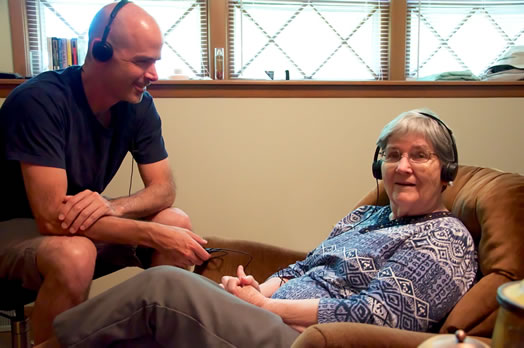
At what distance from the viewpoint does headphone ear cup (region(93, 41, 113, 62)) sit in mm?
1440

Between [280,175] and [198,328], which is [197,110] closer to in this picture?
[280,175]

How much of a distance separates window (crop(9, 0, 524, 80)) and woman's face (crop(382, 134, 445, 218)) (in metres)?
1.22

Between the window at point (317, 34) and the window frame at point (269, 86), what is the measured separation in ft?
0.07

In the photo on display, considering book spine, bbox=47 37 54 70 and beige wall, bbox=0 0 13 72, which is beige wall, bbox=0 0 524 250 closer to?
beige wall, bbox=0 0 13 72

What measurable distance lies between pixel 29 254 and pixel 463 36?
246cm

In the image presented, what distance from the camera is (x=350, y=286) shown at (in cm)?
128

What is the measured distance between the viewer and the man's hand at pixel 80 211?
1329 mm

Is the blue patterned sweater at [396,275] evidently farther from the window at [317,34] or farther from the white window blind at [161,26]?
the white window blind at [161,26]

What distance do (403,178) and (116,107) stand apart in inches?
39.4

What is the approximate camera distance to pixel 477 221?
1242mm

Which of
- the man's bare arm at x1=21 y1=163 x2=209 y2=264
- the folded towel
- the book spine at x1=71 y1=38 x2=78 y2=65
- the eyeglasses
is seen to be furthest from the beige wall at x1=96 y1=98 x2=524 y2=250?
the eyeglasses

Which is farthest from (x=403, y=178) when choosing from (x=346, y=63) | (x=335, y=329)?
(x=346, y=63)

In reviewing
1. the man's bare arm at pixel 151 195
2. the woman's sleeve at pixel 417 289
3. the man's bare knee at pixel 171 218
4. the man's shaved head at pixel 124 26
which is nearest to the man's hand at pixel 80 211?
the man's bare arm at pixel 151 195

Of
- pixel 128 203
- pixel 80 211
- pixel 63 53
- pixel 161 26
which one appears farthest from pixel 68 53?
pixel 80 211
